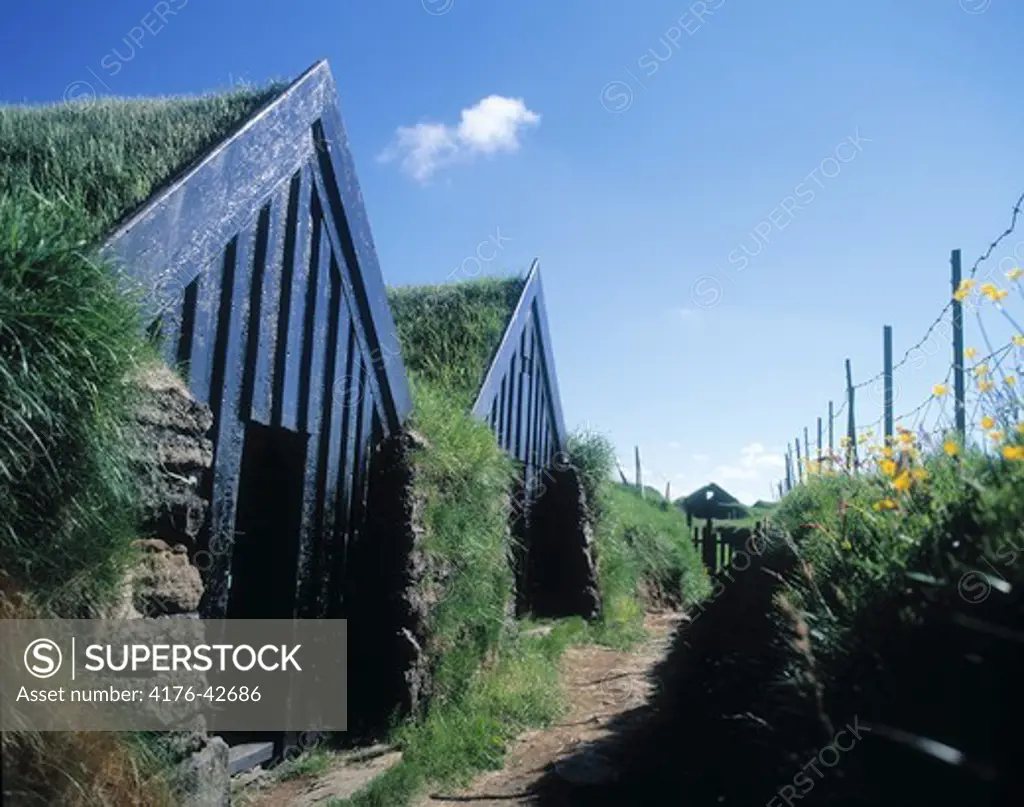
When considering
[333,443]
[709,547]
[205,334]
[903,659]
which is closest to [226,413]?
[205,334]

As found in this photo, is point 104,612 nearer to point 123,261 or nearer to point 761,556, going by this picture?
point 123,261

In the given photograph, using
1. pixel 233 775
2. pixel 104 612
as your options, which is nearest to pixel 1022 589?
pixel 104 612

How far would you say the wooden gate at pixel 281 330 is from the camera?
15.0ft

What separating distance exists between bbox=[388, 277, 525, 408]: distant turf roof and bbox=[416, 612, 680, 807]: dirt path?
349 centimetres

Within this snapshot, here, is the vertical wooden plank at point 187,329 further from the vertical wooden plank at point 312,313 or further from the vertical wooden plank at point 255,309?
the vertical wooden plank at point 312,313

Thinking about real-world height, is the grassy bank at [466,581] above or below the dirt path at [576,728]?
above

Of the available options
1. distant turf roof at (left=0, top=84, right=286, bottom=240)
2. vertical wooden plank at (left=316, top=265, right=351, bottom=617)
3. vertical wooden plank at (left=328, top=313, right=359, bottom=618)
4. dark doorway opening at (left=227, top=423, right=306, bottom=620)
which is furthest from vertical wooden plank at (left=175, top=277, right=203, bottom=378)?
vertical wooden plank at (left=328, top=313, right=359, bottom=618)

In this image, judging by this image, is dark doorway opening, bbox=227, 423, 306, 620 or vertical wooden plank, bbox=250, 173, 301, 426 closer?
vertical wooden plank, bbox=250, 173, 301, 426

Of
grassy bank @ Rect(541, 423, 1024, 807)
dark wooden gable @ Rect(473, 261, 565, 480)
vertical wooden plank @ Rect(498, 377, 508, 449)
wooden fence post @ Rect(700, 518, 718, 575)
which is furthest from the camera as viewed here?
wooden fence post @ Rect(700, 518, 718, 575)

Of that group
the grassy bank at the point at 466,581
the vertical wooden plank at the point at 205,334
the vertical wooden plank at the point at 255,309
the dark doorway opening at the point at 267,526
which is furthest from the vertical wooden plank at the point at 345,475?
the vertical wooden plank at the point at 205,334

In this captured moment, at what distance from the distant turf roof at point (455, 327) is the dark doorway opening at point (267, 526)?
3122mm

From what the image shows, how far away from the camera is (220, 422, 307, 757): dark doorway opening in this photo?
584cm

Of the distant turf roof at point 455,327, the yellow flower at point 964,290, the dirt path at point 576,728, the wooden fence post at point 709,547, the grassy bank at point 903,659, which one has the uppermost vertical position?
the distant turf roof at point 455,327

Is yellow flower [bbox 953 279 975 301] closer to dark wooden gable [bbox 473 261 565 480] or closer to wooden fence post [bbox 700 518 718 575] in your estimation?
dark wooden gable [bbox 473 261 565 480]
